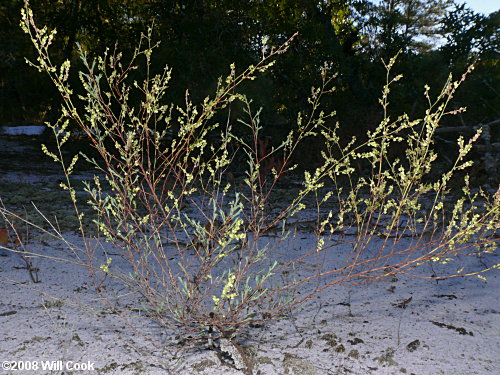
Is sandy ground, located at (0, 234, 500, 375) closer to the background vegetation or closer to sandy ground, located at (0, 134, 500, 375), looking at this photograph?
sandy ground, located at (0, 134, 500, 375)

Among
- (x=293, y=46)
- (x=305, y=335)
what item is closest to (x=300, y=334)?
(x=305, y=335)

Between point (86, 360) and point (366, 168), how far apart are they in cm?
702

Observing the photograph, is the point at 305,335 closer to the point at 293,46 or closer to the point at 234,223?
the point at 234,223

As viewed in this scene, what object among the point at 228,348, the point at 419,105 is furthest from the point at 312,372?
the point at 419,105

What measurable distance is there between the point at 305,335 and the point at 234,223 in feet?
2.44

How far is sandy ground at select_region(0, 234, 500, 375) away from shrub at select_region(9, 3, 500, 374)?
0.14 metres

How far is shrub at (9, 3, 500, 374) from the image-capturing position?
2.23 metres

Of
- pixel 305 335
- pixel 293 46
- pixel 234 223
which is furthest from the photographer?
pixel 293 46

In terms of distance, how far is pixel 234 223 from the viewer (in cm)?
208

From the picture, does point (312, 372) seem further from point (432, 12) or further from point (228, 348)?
point (432, 12)

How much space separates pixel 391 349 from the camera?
226 cm

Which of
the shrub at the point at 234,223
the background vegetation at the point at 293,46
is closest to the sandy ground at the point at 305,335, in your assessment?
the shrub at the point at 234,223

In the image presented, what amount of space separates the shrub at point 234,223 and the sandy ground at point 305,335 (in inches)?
5.4

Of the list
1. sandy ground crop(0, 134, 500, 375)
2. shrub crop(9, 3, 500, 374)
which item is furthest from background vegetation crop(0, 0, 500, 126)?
sandy ground crop(0, 134, 500, 375)
